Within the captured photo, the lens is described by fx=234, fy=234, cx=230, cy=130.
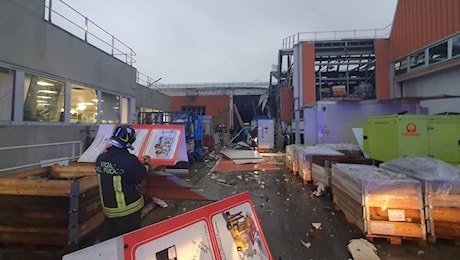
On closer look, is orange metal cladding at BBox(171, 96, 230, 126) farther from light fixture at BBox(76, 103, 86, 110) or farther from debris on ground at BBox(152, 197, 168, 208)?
debris on ground at BBox(152, 197, 168, 208)

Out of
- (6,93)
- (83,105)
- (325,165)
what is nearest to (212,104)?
(83,105)

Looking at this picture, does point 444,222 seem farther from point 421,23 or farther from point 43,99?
point 421,23

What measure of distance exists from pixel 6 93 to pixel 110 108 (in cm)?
476

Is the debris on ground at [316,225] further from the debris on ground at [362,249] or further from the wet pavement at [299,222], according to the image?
the debris on ground at [362,249]

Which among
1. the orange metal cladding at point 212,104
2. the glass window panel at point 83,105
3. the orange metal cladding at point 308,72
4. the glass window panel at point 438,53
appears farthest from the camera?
the orange metal cladding at point 212,104

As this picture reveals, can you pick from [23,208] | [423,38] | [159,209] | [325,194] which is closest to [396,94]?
[423,38]

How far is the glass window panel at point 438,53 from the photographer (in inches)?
406

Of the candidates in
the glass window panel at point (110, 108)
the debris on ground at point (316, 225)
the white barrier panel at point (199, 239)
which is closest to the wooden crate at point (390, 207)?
the debris on ground at point (316, 225)

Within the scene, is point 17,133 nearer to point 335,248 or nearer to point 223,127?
point 335,248

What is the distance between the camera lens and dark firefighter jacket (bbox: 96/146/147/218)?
2.37 m

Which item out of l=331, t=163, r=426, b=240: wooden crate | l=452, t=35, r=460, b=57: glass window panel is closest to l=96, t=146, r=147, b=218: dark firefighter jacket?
l=331, t=163, r=426, b=240: wooden crate

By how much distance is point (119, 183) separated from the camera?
7.79 feet

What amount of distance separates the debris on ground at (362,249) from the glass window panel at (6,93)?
7.69m

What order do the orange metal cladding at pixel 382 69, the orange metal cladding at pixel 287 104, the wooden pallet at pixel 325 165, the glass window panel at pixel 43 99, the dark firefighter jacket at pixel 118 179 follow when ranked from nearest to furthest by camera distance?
the dark firefighter jacket at pixel 118 179 → the wooden pallet at pixel 325 165 → the glass window panel at pixel 43 99 → the orange metal cladding at pixel 382 69 → the orange metal cladding at pixel 287 104
